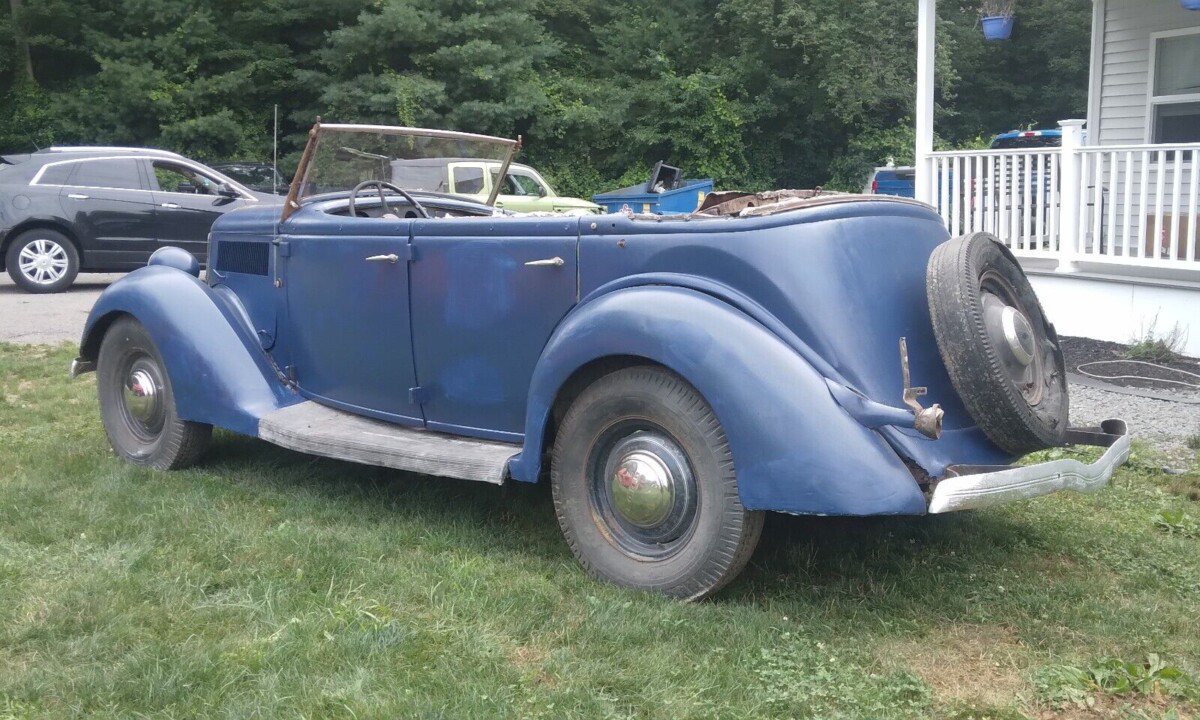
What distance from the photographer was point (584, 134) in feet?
77.3

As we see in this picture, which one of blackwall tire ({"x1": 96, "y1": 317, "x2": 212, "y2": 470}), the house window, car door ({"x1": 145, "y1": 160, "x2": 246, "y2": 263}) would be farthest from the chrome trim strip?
the house window

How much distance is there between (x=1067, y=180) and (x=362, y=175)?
21.8 ft

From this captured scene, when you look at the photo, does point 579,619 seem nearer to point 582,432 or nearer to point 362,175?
point 582,432

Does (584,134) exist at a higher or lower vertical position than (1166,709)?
higher

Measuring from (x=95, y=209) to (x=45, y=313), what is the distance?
2.08 metres

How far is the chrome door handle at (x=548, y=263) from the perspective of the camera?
3813 millimetres

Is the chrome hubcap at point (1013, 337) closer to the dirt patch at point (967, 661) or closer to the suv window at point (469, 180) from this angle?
the dirt patch at point (967, 661)

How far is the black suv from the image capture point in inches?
478

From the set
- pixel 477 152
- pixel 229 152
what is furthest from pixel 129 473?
pixel 229 152

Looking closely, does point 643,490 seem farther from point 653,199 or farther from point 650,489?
point 653,199

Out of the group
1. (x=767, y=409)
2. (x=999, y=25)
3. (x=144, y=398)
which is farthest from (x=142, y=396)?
(x=999, y=25)

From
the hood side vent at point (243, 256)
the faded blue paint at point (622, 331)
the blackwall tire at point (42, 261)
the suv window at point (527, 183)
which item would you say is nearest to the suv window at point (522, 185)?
the suv window at point (527, 183)

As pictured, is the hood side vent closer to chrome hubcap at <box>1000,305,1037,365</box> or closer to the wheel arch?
the wheel arch

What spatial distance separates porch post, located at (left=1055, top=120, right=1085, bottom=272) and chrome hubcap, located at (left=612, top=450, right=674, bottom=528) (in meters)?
7.01
